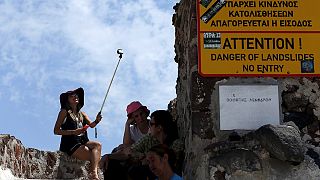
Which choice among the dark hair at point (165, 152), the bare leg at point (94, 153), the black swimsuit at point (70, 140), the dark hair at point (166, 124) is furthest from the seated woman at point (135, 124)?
the dark hair at point (165, 152)

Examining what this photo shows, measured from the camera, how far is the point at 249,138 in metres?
5.08

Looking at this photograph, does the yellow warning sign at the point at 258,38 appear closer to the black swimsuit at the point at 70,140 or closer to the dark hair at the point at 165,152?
the dark hair at the point at 165,152

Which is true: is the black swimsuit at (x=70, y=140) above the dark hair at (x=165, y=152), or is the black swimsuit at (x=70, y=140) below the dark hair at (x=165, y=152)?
above

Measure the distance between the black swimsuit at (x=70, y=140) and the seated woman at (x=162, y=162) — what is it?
5.74 feet

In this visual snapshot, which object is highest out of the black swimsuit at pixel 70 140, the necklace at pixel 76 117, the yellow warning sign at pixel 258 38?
the yellow warning sign at pixel 258 38

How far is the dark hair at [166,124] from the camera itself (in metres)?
5.84

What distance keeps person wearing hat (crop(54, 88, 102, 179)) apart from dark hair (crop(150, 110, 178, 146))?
1208mm

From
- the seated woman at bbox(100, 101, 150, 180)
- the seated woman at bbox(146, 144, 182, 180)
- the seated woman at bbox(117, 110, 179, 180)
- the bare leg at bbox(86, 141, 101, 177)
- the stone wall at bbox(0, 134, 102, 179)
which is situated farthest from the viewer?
the stone wall at bbox(0, 134, 102, 179)

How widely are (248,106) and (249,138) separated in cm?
26

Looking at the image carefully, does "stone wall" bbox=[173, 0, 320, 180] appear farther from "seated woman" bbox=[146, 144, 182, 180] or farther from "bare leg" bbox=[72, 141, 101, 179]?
"bare leg" bbox=[72, 141, 101, 179]

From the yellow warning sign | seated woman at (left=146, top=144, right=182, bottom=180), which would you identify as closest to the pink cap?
seated woman at (left=146, top=144, right=182, bottom=180)

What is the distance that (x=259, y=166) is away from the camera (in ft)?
16.4

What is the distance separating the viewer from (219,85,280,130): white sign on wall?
17.0 ft

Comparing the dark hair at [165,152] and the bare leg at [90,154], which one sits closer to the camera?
the dark hair at [165,152]
